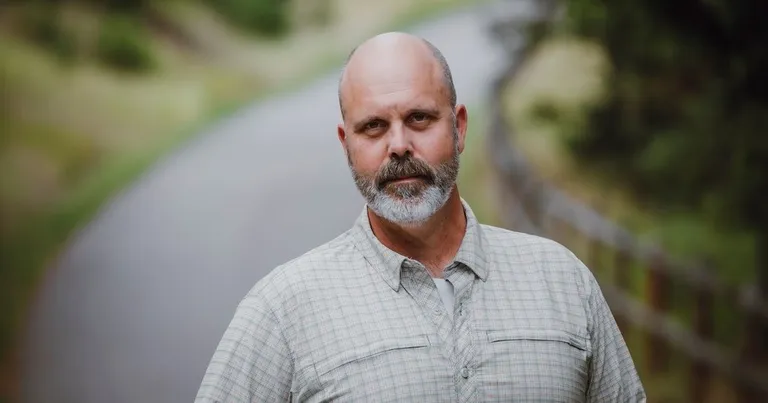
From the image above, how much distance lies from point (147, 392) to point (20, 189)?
2.67 ft

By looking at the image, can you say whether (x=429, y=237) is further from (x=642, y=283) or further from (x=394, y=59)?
(x=642, y=283)

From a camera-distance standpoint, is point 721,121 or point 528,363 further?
point 721,121

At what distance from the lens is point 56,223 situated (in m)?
3.66

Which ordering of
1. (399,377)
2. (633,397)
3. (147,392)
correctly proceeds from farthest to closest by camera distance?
(147,392)
(633,397)
(399,377)

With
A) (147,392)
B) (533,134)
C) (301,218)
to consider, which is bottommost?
(147,392)

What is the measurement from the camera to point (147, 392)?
3658 mm

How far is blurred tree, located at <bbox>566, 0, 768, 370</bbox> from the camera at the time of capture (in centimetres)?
367

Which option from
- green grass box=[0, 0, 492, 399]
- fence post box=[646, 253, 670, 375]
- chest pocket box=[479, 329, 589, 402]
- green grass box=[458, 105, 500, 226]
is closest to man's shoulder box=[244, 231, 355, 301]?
chest pocket box=[479, 329, 589, 402]

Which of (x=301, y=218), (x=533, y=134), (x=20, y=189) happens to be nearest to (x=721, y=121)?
(x=533, y=134)

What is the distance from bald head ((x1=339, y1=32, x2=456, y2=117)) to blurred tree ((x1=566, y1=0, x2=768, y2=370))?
7.87ft

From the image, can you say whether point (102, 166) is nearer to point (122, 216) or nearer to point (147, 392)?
point (122, 216)

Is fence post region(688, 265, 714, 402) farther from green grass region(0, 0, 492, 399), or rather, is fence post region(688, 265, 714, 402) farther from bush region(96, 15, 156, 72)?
bush region(96, 15, 156, 72)

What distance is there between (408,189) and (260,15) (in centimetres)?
254

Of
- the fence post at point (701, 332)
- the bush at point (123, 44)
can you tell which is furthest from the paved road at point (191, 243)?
the fence post at point (701, 332)
